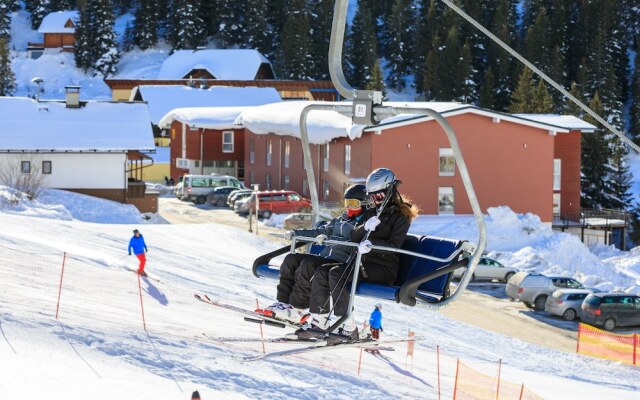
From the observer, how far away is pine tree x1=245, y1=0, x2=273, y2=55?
11650 cm

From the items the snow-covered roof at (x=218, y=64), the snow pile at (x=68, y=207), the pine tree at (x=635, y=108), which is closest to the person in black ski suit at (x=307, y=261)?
the snow pile at (x=68, y=207)

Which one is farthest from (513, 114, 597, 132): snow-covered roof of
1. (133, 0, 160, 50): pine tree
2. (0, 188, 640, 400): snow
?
(133, 0, 160, 50): pine tree

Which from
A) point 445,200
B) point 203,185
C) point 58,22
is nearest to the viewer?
point 445,200

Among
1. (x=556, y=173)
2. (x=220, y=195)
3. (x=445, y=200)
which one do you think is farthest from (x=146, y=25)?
(x=445, y=200)

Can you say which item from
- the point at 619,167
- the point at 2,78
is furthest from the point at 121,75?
the point at 619,167

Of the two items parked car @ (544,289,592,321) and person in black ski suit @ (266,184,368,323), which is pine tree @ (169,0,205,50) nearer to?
parked car @ (544,289,592,321)

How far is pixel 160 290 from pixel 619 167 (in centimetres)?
5570

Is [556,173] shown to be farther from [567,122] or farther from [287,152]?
[287,152]

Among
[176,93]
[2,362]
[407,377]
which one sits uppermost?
[176,93]

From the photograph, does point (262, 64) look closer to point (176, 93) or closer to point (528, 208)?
point (176, 93)

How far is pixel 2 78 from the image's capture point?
10362cm

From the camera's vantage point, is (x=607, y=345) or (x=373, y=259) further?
(x=607, y=345)

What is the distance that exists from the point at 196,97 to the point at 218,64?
23.1 m

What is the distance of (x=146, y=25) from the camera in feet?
391
